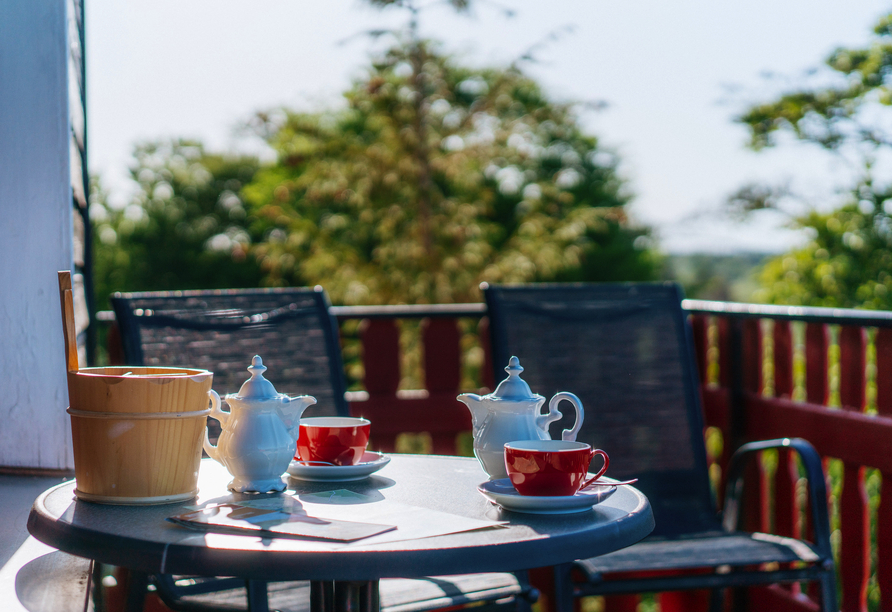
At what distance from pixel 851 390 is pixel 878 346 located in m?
0.20

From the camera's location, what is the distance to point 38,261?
5.43ft

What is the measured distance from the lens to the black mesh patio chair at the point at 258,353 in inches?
64.8

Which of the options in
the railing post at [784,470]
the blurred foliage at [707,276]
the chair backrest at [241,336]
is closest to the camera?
the chair backrest at [241,336]

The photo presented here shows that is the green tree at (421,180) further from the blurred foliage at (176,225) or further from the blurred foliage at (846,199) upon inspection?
the blurred foliage at (176,225)

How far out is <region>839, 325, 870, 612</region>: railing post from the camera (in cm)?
224

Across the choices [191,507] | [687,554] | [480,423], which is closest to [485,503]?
[480,423]

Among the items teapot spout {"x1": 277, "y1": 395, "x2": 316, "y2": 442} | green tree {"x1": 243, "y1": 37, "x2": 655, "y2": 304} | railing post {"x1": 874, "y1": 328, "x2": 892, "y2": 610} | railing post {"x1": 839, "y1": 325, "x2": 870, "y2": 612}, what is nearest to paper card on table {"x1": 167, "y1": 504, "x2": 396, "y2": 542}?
teapot spout {"x1": 277, "y1": 395, "x2": 316, "y2": 442}

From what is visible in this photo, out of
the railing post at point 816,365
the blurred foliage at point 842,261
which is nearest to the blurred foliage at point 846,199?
the blurred foliage at point 842,261

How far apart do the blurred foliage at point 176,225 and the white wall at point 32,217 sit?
15.8 metres

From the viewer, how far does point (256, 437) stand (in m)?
1.06

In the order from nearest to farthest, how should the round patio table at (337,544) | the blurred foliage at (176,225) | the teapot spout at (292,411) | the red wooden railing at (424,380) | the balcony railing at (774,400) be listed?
the round patio table at (337,544)
the teapot spout at (292,411)
the balcony railing at (774,400)
the red wooden railing at (424,380)
the blurred foliage at (176,225)

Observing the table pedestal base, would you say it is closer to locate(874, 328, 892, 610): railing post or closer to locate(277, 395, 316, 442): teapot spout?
locate(277, 395, 316, 442): teapot spout

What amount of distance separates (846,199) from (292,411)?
8752mm

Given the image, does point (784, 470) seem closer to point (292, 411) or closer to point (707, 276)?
point (292, 411)
